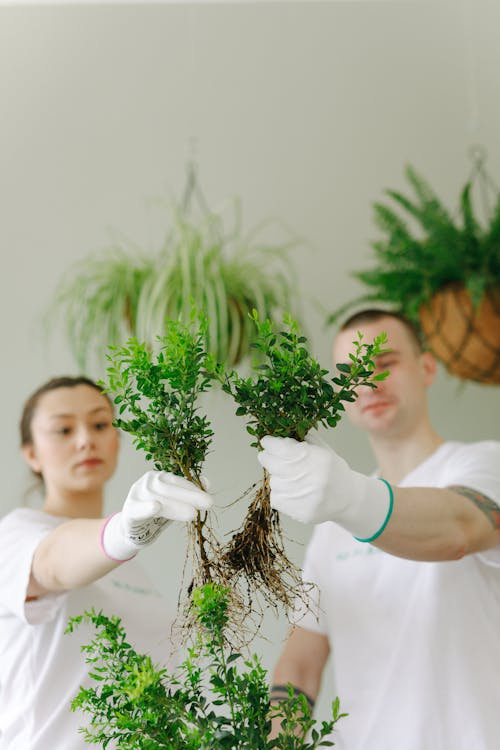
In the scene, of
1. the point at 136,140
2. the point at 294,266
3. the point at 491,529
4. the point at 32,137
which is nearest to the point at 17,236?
the point at 32,137

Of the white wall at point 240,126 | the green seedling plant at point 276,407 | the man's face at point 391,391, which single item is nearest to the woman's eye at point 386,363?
the man's face at point 391,391

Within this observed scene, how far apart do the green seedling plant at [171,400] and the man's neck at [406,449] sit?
790 millimetres

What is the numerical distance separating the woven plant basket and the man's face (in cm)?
17

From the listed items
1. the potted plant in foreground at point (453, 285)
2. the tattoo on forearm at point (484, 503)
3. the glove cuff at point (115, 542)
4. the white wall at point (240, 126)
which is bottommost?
the glove cuff at point (115, 542)

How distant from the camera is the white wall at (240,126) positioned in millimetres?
2291

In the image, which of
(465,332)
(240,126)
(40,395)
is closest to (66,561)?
(40,395)

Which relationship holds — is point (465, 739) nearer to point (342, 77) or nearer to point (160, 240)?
point (160, 240)

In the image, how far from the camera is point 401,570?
1571mm

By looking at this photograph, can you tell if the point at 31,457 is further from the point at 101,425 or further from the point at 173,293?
the point at 173,293

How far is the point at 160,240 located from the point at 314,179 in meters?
0.51

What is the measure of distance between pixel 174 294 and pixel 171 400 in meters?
1.02

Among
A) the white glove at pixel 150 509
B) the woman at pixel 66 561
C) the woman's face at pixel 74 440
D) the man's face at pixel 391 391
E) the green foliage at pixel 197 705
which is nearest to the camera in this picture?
the green foliage at pixel 197 705

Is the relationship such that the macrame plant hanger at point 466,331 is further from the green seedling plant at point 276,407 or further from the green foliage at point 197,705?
the green foliage at point 197,705

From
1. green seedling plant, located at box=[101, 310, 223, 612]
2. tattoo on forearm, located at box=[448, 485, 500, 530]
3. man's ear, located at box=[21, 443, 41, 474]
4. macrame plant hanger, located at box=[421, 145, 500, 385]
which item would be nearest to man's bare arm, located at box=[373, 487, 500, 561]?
tattoo on forearm, located at box=[448, 485, 500, 530]
